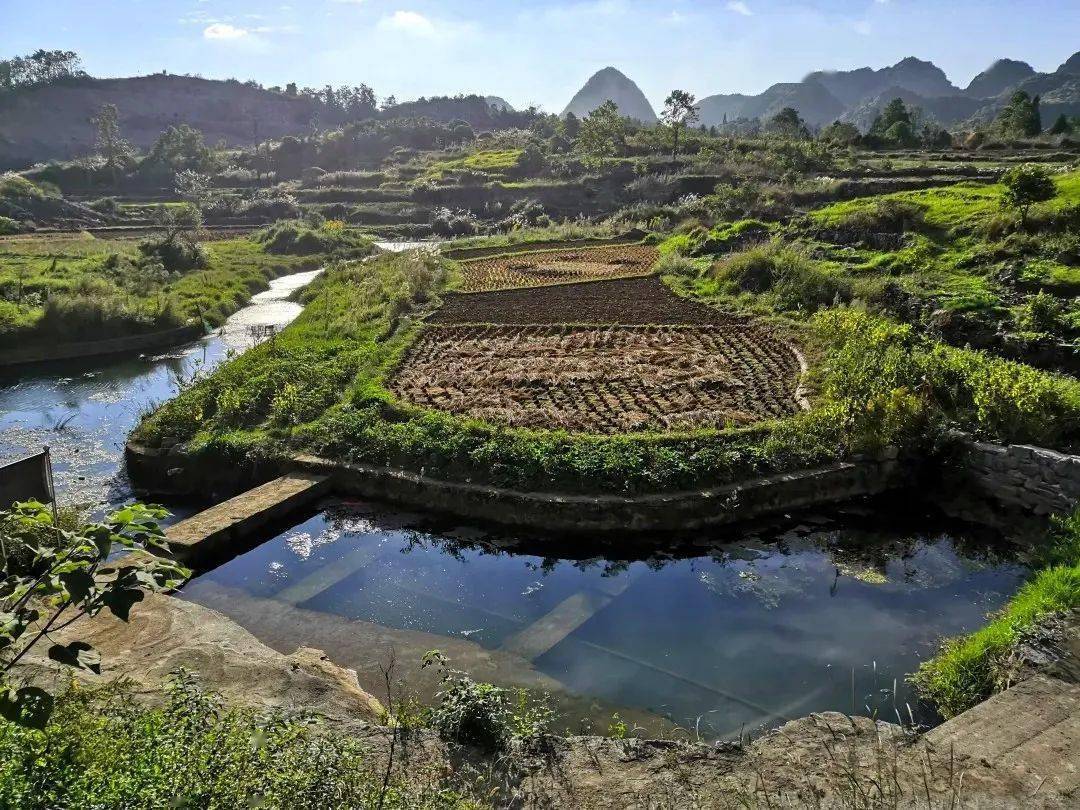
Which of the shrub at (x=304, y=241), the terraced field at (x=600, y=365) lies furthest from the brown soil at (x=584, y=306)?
the shrub at (x=304, y=241)

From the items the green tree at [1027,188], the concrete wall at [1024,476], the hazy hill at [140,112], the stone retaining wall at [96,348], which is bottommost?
the stone retaining wall at [96,348]

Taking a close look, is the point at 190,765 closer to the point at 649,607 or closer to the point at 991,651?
the point at 649,607

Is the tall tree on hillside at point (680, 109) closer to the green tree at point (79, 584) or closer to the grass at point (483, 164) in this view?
the grass at point (483, 164)

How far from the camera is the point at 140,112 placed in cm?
13575

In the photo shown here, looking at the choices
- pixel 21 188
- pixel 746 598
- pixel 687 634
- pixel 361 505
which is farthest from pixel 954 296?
pixel 21 188

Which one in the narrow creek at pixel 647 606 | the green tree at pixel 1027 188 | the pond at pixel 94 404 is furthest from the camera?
the green tree at pixel 1027 188

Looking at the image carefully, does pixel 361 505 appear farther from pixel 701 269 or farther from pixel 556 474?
pixel 701 269

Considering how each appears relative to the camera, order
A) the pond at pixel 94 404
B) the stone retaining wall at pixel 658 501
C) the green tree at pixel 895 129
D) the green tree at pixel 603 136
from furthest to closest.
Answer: the green tree at pixel 603 136 → the green tree at pixel 895 129 → the pond at pixel 94 404 → the stone retaining wall at pixel 658 501

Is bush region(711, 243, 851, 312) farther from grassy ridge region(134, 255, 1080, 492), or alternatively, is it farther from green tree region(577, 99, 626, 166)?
green tree region(577, 99, 626, 166)

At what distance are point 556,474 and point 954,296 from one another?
419 inches

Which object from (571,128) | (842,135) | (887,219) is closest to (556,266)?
(887,219)

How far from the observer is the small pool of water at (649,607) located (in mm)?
7449

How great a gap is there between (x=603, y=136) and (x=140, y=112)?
104m

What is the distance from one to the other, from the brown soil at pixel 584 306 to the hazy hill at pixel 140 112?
9874 cm
